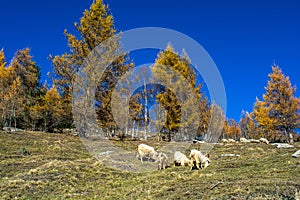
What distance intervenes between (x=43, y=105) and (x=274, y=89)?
29679 millimetres

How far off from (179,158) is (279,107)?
933 inches

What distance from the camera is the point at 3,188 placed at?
10.9m

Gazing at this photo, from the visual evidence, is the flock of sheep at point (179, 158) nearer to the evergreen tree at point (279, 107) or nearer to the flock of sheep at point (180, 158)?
the flock of sheep at point (180, 158)

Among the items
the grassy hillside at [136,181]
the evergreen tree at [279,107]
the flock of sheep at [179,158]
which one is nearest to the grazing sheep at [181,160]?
the flock of sheep at [179,158]

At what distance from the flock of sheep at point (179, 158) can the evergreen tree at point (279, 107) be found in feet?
74.3

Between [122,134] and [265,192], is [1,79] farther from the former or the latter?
[265,192]

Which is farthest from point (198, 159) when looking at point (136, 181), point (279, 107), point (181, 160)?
point (279, 107)

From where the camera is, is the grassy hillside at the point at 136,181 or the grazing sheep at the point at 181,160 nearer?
the grassy hillside at the point at 136,181

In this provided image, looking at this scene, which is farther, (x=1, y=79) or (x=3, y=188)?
(x=1, y=79)

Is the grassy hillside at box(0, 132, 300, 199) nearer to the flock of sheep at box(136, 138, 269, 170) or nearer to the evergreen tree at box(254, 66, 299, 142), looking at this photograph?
the flock of sheep at box(136, 138, 269, 170)

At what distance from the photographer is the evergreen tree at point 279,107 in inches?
1351

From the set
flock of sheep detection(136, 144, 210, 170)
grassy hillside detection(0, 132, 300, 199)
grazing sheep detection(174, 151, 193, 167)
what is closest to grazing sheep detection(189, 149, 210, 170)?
flock of sheep detection(136, 144, 210, 170)

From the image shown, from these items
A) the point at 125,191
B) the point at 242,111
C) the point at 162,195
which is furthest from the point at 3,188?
the point at 242,111

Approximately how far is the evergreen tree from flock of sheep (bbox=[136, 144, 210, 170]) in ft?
74.3
